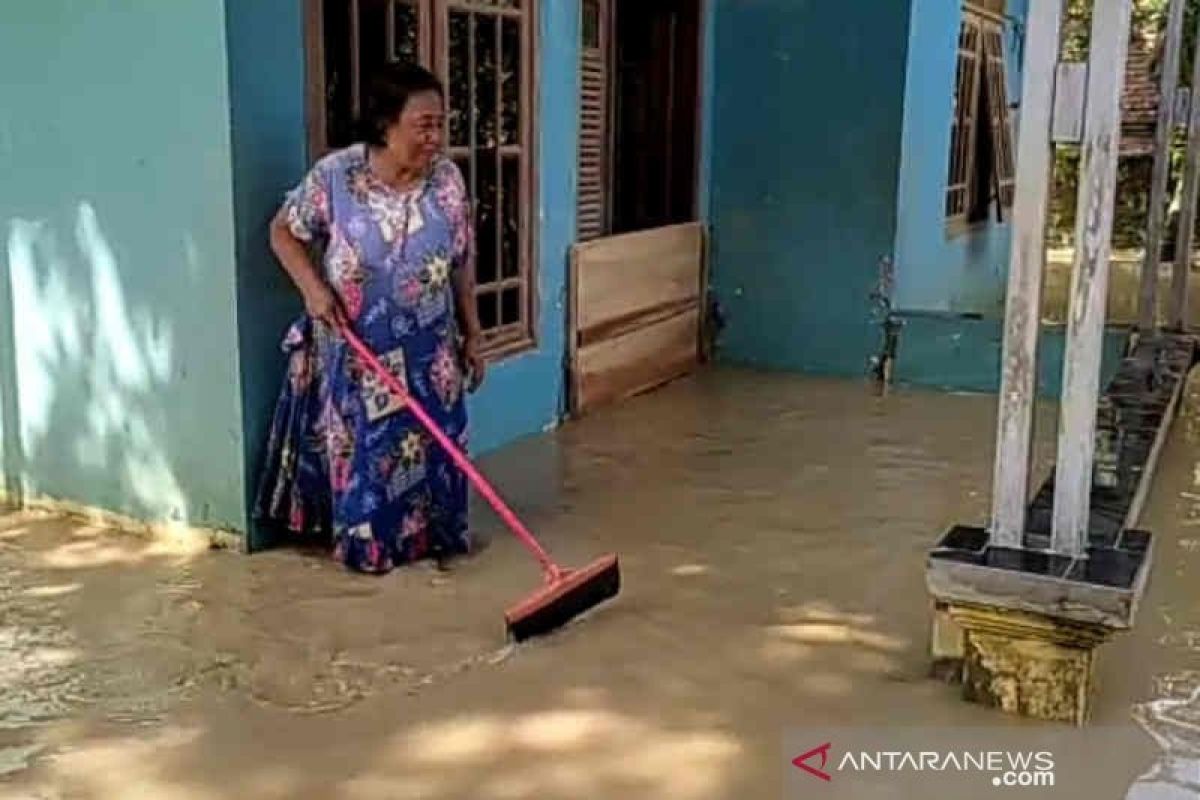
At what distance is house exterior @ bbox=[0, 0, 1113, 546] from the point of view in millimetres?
3678

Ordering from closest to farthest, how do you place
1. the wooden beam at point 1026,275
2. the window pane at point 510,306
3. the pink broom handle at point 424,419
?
the wooden beam at point 1026,275
the pink broom handle at point 424,419
the window pane at point 510,306

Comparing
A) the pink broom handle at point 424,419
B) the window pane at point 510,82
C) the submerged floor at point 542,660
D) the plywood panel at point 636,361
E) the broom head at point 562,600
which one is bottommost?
the submerged floor at point 542,660

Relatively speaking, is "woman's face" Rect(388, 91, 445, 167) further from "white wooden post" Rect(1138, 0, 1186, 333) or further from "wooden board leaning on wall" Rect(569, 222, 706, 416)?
"white wooden post" Rect(1138, 0, 1186, 333)

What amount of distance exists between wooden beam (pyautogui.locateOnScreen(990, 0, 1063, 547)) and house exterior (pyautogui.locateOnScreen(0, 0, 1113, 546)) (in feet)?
6.44

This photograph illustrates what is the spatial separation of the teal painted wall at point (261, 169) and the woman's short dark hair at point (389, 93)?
0.27m

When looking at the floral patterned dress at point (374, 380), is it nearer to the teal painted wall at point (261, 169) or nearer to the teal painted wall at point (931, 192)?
the teal painted wall at point (261, 169)

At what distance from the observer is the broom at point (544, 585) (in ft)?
10.5

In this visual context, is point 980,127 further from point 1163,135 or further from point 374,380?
point 374,380

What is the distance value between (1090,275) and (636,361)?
11.1 ft

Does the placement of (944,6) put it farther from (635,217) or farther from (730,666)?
(730,666)

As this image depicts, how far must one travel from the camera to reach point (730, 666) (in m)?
3.10

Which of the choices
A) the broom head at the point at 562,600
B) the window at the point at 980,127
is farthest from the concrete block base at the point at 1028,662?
the window at the point at 980,127

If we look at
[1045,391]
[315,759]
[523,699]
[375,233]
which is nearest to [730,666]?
[523,699]

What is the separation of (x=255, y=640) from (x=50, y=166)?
1580mm
